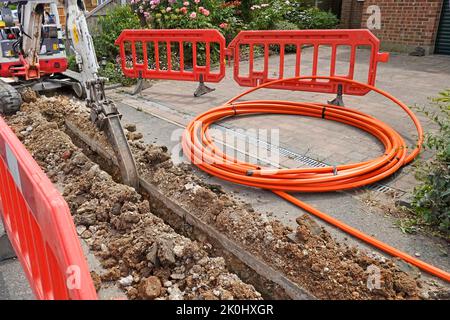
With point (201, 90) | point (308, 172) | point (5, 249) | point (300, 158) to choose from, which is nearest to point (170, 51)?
point (201, 90)

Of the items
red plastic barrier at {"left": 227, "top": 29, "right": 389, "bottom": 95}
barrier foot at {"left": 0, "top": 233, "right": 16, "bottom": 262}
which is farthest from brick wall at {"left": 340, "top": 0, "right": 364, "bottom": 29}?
barrier foot at {"left": 0, "top": 233, "right": 16, "bottom": 262}

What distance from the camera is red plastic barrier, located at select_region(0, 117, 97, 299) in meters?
1.55

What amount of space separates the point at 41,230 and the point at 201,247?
162cm

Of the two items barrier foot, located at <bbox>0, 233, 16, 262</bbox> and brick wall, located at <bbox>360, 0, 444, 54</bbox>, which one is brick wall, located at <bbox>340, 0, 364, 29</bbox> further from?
barrier foot, located at <bbox>0, 233, 16, 262</bbox>

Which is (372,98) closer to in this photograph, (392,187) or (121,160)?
(392,187)

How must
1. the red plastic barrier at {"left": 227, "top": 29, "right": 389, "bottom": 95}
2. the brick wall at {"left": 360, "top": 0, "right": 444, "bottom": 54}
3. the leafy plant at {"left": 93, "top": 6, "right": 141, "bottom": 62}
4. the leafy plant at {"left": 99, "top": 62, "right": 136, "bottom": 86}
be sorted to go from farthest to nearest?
the brick wall at {"left": 360, "top": 0, "right": 444, "bottom": 54}
the leafy plant at {"left": 93, "top": 6, "right": 141, "bottom": 62}
the leafy plant at {"left": 99, "top": 62, "right": 136, "bottom": 86}
the red plastic barrier at {"left": 227, "top": 29, "right": 389, "bottom": 95}

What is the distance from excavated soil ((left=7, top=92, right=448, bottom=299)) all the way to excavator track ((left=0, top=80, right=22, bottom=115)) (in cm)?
242

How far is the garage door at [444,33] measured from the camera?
10.3 meters

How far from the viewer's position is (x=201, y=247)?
3.28 meters

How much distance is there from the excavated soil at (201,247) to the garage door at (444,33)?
9391 millimetres

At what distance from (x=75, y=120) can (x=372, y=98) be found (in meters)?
4.89

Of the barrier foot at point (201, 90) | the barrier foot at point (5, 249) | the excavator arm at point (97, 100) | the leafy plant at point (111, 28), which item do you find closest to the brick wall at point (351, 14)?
the leafy plant at point (111, 28)

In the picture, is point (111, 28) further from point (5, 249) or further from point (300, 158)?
point (5, 249)

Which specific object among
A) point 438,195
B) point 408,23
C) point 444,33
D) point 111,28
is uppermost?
point 111,28
